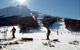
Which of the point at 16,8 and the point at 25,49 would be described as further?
the point at 16,8

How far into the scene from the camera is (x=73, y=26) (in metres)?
58.7

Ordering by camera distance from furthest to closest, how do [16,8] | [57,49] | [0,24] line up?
[16,8]
[0,24]
[57,49]

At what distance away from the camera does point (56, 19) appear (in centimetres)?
6912

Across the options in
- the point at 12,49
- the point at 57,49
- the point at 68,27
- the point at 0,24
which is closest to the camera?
the point at 12,49

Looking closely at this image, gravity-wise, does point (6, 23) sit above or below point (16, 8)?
below

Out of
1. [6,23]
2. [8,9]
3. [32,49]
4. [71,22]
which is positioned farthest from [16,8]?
[32,49]

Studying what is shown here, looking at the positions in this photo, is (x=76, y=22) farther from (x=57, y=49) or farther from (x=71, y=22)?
(x=57, y=49)

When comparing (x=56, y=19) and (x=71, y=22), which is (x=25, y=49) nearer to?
(x=71, y=22)

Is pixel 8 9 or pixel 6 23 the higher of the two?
pixel 8 9

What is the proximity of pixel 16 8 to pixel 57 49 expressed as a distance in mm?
90124

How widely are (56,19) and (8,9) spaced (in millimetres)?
46070

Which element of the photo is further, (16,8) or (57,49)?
(16,8)

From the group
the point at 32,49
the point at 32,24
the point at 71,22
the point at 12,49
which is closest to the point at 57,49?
the point at 32,49

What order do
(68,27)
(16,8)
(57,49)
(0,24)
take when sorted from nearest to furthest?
(57,49), (68,27), (0,24), (16,8)
